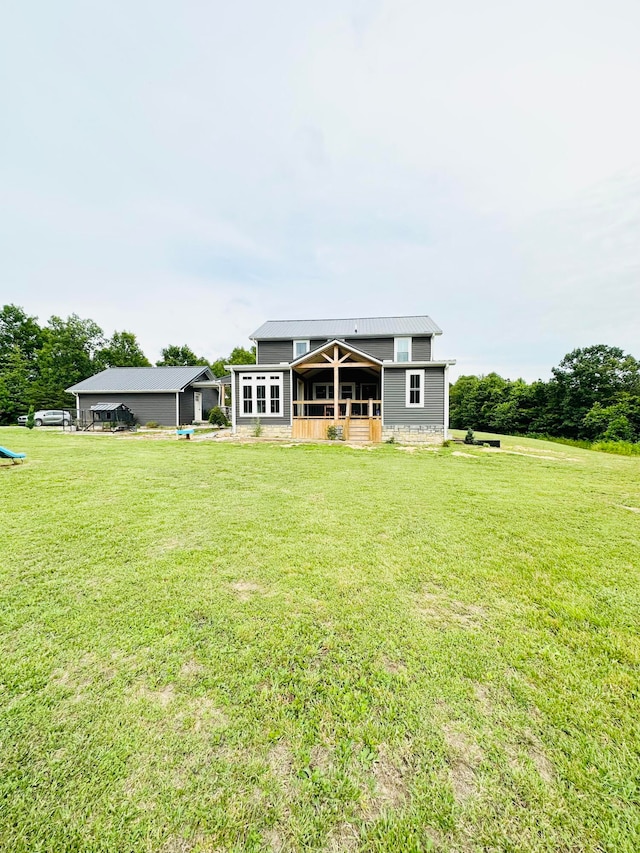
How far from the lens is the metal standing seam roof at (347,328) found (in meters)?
20.2

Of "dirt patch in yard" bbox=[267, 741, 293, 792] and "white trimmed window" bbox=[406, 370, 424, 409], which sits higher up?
"white trimmed window" bbox=[406, 370, 424, 409]

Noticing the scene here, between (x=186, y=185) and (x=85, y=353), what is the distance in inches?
1286

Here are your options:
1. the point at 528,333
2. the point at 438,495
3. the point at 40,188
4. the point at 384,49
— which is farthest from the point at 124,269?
the point at 528,333

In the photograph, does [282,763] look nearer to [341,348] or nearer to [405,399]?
[405,399]

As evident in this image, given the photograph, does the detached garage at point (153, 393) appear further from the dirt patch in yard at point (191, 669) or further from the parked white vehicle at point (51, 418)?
the dirt patch in yard at point (191, 669)

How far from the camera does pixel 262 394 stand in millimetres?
17812

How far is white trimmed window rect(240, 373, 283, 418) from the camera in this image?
57.7 feet

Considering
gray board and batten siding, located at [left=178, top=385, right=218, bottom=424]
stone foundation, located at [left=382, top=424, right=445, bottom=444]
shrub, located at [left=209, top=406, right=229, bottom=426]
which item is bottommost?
stone foundation, located at [left=382, top=424, right=445, bottom=444]

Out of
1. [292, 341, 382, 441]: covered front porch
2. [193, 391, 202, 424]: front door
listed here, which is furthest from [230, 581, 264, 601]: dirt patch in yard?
[193, 391, 202, 424]: front door

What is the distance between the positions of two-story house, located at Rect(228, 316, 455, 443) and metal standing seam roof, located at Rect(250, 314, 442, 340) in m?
0.06

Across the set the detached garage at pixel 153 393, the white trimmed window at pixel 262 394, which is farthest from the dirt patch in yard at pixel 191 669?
the detached garage at pixel 153 393

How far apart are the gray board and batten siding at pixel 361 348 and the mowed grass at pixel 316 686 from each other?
53.5ft

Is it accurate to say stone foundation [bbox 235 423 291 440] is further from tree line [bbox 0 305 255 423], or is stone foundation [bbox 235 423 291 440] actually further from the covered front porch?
tree line [bbox 0 305 255 423]

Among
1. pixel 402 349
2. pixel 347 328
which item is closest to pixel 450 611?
pixel 402 349
